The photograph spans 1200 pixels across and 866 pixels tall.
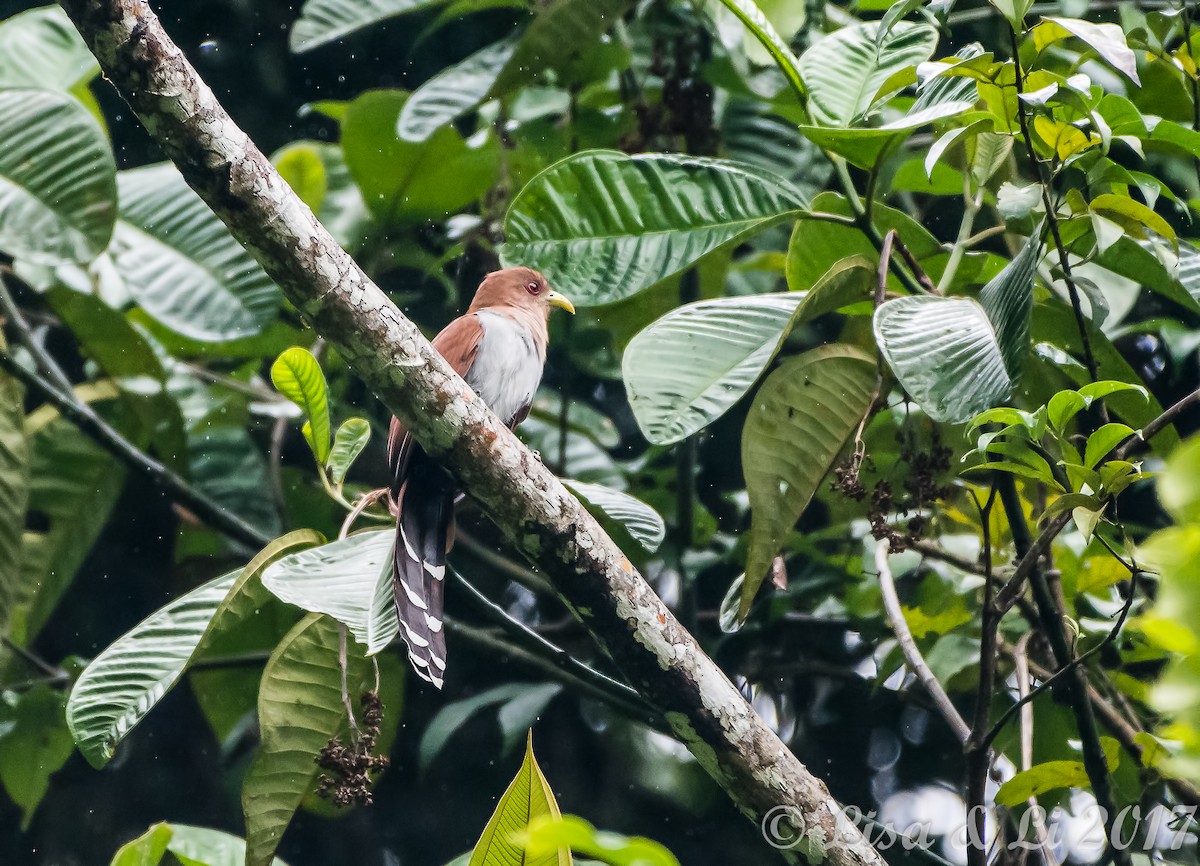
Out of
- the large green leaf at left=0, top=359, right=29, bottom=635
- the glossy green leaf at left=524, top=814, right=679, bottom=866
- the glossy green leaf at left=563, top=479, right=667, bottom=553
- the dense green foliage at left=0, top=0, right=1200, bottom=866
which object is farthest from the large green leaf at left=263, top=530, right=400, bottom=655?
the large green leaf at left=0, top=359, right=29, bottom=635

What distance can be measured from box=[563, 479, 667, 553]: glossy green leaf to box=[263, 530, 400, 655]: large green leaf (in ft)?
1.23

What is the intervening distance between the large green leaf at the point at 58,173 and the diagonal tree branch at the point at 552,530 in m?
1.24

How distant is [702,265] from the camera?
9.78ft

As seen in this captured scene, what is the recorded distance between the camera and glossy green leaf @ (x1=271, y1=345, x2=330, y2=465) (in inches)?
73.8

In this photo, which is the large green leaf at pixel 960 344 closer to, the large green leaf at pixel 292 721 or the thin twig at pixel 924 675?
the thin twig at pixel 924 675

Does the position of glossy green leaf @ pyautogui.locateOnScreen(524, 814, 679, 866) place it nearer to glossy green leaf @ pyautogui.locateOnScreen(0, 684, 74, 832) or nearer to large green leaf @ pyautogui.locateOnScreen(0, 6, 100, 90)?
glossy green leaf @ pyautogui.locateOnScreen(0, 684, 74, 832)

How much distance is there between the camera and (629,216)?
2072 millimetres

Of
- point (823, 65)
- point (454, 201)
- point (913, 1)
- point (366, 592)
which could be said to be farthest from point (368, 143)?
point (913, 1)

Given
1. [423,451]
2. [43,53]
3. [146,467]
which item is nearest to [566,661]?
[423,451]

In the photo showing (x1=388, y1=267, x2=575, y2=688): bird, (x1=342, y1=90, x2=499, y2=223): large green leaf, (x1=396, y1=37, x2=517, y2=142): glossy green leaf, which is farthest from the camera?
(x1=342, y1=90, x2=499, y2=223): large green leaf

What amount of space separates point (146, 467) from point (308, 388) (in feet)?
3.62

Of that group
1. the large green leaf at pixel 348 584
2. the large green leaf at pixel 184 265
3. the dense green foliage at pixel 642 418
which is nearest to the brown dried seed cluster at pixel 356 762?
the dense green foliage at pixel 642 418

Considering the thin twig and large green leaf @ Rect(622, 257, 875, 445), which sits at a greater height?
large green leaf @ Rect(622, 257, 875, 445)

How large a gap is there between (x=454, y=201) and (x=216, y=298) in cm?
68
